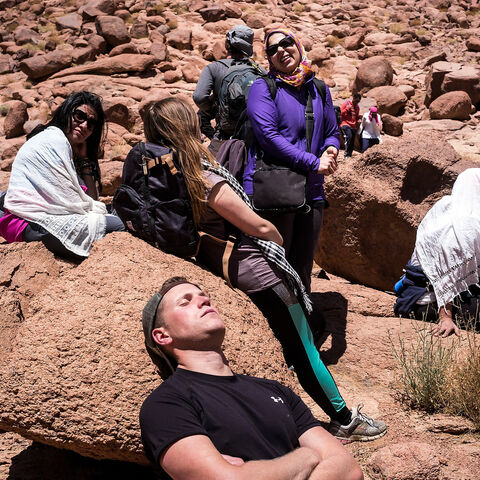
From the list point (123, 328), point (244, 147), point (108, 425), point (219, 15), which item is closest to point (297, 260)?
point (244, 147)

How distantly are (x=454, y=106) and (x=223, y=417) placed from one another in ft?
49.4

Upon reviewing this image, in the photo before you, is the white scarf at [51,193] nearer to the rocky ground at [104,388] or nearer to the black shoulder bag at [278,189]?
the rocky ground at [104,388]

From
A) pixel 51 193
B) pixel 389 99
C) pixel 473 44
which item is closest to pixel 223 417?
pixel 51 193

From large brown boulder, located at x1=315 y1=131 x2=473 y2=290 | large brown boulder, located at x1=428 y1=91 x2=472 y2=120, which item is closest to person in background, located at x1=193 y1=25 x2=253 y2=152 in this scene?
large brown boulder, located at x1=315 y1=131 x2=473 y2=290

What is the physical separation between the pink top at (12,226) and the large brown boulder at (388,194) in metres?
3.08

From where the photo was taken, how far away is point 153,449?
226 cm

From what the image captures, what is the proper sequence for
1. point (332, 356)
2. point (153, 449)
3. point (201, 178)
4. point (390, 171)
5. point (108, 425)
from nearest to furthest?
point (153, 449) < point (108, 425) < point (201, 178) < point (332, 356) < point (390, 171)

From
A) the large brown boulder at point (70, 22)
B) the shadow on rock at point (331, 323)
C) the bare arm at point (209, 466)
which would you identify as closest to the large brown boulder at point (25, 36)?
the large brown boulder at point (70, 22)

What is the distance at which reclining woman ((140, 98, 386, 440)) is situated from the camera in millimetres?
3385

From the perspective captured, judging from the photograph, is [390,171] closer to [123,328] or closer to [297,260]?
[297,260]

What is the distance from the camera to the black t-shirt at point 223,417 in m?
2.29

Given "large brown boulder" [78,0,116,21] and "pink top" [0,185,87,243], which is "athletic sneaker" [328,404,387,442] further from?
"large brown boulder" [78,0,116,21]

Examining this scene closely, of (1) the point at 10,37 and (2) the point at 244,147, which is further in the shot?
(1) the point at 10,37

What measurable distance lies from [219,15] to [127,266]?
20024mm
